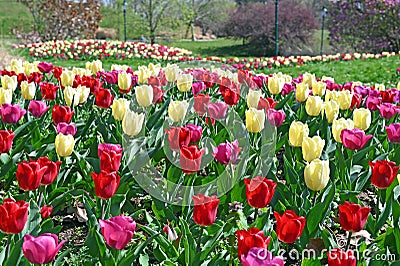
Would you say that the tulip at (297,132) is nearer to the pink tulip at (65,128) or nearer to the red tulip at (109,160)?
the red tulip at (109,160)

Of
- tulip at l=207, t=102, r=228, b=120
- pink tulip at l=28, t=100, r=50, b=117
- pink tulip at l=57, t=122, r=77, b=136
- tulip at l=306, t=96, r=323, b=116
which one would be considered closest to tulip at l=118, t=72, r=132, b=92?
pink tulip at l=28, t=100, r=50, b=117

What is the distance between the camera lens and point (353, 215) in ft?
5.51

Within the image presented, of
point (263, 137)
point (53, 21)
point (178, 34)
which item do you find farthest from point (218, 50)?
point (263, 137)

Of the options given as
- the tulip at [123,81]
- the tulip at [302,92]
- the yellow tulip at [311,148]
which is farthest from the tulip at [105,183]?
the tulip at [302,92]

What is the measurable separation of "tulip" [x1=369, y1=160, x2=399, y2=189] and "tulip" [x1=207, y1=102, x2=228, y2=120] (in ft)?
3.59

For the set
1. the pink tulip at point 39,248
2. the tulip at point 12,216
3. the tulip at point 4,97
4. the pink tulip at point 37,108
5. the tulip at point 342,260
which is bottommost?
the tulip at point 342,260

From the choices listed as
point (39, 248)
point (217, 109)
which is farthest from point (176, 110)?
point (39, 248)

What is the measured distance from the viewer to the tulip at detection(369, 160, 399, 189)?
2.00m

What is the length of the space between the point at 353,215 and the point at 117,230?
30.7 inches

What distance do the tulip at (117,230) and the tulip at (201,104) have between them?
1.68 meters

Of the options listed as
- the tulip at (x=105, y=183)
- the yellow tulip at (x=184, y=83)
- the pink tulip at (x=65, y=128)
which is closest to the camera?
the tulip at (x=105, y=183)

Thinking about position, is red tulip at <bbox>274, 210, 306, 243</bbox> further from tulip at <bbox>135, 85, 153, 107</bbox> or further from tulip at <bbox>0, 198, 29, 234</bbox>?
tulip at <bbox>135, 85, 153, 107</bbox>

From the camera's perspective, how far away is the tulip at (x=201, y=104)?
314cm

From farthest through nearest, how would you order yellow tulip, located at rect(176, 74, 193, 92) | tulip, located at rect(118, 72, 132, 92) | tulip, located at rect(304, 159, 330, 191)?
yellow tulip, located at rect(176, 74, 193, 92), tulip, located at rect(118, 72, 132, 92), tulip, located at rect(304, 159, 330, 191)
